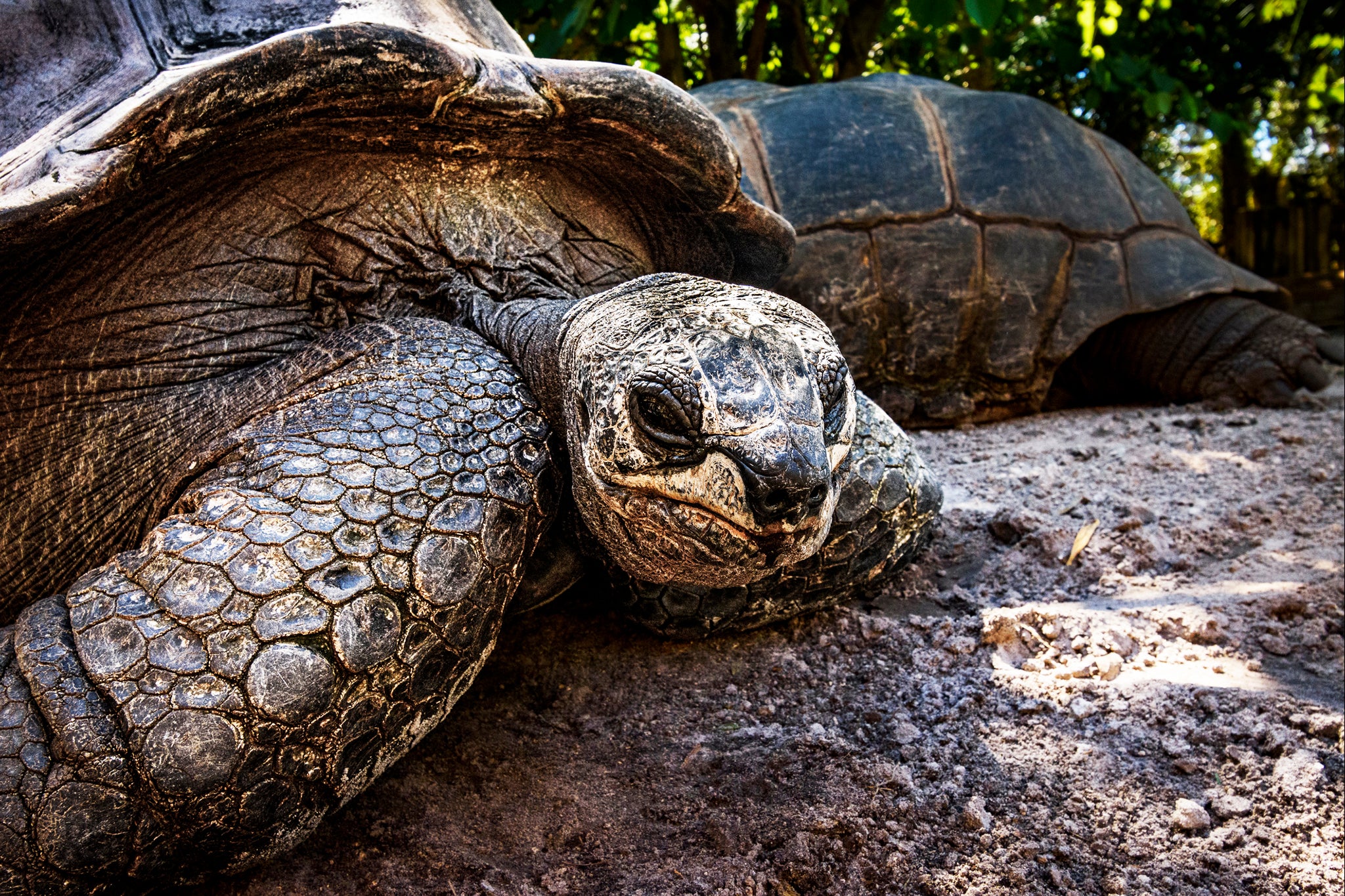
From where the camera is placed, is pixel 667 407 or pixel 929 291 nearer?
pixel 667 407

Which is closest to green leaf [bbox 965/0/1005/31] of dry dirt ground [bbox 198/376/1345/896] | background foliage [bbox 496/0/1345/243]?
background foliage [bbox 496/0/1345/243]

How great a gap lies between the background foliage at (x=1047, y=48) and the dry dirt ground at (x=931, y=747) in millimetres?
2766

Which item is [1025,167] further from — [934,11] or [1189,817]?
[1189,817]

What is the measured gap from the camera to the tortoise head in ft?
4.46

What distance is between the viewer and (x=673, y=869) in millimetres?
1311

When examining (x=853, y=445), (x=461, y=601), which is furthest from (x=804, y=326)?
(x=461, y=601)

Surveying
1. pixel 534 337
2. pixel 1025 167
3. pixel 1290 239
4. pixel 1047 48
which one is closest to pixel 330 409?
pixel 534 337

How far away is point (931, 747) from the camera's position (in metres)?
1.54

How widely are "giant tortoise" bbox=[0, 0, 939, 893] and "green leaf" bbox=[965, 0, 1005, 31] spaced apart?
81.8 inches

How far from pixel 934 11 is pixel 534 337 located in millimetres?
3041

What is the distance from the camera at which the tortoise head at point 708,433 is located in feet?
4.46

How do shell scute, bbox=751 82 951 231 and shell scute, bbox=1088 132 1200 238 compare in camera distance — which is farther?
shell scute, bbox=1088 132 1200 238

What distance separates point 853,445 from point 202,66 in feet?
4.66

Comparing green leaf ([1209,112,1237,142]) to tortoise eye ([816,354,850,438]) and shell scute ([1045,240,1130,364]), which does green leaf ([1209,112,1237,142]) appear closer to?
shell scute ([1045,240,1130,364])
